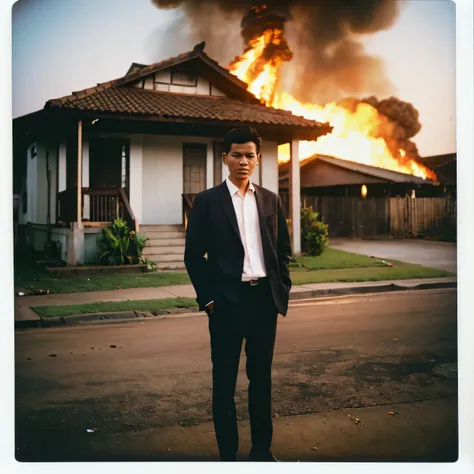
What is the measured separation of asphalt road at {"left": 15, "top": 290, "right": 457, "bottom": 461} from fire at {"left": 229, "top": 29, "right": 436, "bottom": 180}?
1.38 meters

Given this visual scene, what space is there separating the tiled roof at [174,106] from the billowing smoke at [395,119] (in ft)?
1.66

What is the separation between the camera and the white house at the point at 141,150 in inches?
211

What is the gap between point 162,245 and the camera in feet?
19.3

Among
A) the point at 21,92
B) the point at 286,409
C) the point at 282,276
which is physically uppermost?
the point at 21,92

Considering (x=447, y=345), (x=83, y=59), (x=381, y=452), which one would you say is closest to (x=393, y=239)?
(x=447, y=345)

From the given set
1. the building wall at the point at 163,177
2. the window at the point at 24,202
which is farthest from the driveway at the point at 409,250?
the window at the point at 24,202

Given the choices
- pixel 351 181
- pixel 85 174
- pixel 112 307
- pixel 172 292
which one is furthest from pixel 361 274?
pixel 85 174

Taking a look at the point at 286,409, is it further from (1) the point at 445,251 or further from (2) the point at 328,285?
(2) the point at 328,285

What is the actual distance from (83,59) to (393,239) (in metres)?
3.78

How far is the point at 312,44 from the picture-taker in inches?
202

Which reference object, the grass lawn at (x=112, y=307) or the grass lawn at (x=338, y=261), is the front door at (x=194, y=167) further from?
the grass lawn at (x=338, y=261)

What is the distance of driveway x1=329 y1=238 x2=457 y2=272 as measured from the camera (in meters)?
→ 5.05

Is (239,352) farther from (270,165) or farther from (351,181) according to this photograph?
(351,181)

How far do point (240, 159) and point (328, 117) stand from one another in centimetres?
206
